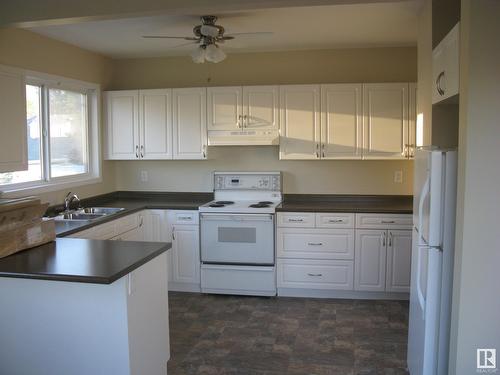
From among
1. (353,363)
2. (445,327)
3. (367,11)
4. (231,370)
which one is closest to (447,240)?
(445,327)

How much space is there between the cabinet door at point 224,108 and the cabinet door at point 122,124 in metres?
0.81

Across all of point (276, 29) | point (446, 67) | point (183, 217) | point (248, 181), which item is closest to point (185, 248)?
point (183, 217)

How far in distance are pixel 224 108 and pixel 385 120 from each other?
157 centimetres

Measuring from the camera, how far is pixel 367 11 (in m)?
3.50

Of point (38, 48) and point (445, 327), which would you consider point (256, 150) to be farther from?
point (445, 327)

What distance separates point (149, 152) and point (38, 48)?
1.45m

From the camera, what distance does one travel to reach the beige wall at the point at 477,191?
6.66 ft

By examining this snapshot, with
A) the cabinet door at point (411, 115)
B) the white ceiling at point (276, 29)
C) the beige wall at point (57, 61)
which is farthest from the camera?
the cabinet door at point (411, 115)

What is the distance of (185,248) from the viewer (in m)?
4.76

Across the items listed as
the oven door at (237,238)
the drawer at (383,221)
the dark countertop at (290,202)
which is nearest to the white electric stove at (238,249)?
the oven door at (237,238)

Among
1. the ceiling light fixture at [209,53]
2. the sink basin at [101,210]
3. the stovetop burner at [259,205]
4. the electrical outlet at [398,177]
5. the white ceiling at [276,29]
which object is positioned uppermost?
the white ceiling at [276,29]

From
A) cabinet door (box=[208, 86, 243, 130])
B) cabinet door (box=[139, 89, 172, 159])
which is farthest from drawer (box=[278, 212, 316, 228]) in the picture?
cabinet door (box=[139, 89, 172, 159])

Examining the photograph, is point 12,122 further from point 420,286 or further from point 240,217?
point 420,286
